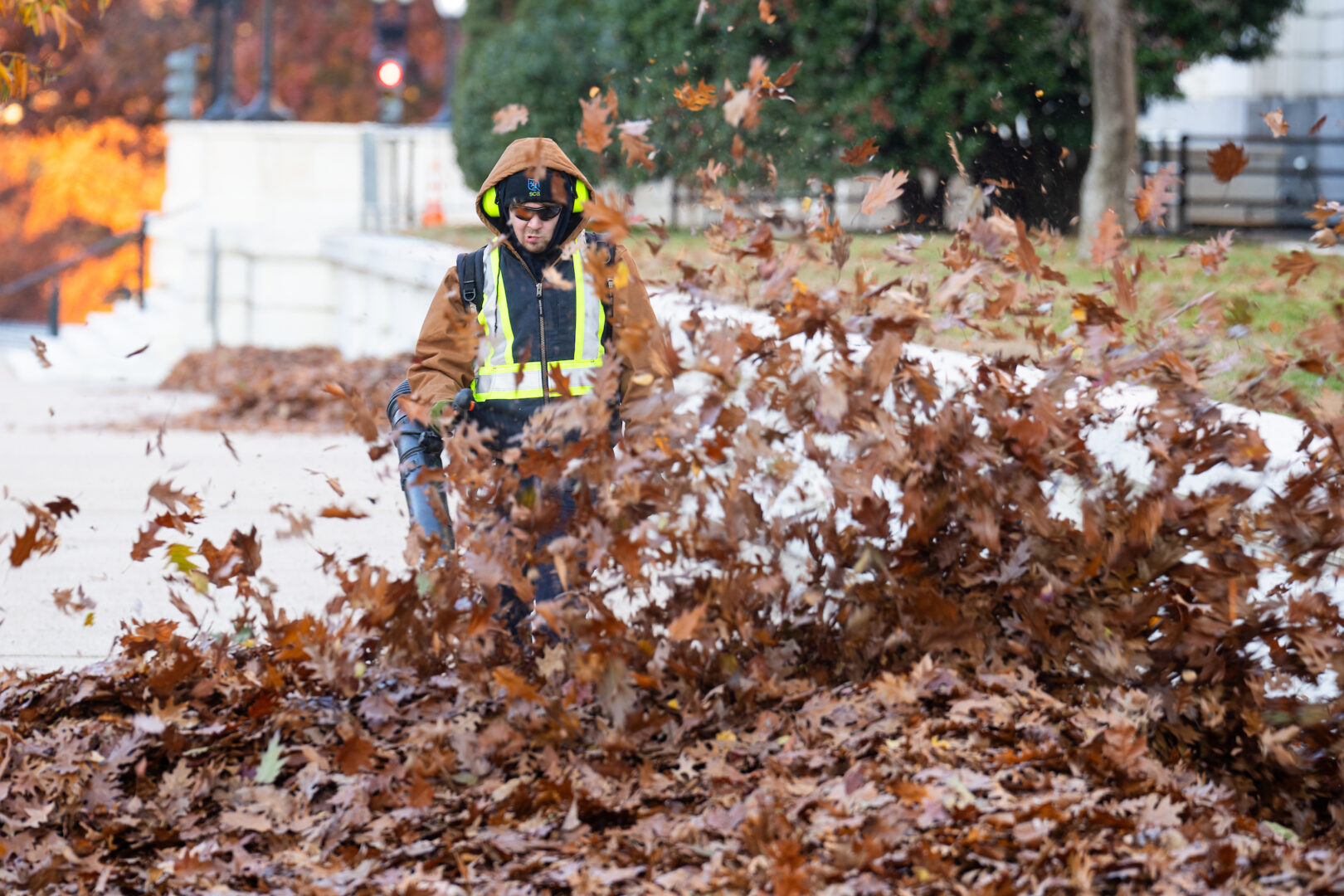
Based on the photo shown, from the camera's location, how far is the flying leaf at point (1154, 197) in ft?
12.6

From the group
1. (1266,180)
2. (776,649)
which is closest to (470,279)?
(776,649)

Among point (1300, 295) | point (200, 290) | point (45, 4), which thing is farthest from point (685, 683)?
point (200, 290)

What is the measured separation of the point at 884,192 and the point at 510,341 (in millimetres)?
1209

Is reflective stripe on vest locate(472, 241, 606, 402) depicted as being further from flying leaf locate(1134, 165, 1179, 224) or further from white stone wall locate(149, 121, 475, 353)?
white stone wall locate(149, 121, 475, 353)

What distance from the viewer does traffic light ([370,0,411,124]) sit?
19.1 meters

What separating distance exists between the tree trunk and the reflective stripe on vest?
9585mm

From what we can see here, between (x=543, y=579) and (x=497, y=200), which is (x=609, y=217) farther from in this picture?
(x=543, y=579)

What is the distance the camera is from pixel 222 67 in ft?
71.4

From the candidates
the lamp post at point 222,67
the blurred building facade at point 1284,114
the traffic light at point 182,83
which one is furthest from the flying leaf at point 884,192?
the traffic light at point 182,83

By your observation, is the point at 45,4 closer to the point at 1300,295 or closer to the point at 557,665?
the point at 557,665

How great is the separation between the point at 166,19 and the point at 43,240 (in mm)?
8555

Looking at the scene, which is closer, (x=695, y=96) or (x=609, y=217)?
(x=609, y=217)

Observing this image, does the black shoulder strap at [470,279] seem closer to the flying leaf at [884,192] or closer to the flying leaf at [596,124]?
the flying leaf at [596,124]

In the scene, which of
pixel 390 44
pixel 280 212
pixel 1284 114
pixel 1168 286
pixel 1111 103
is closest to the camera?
pixel 1168 286
